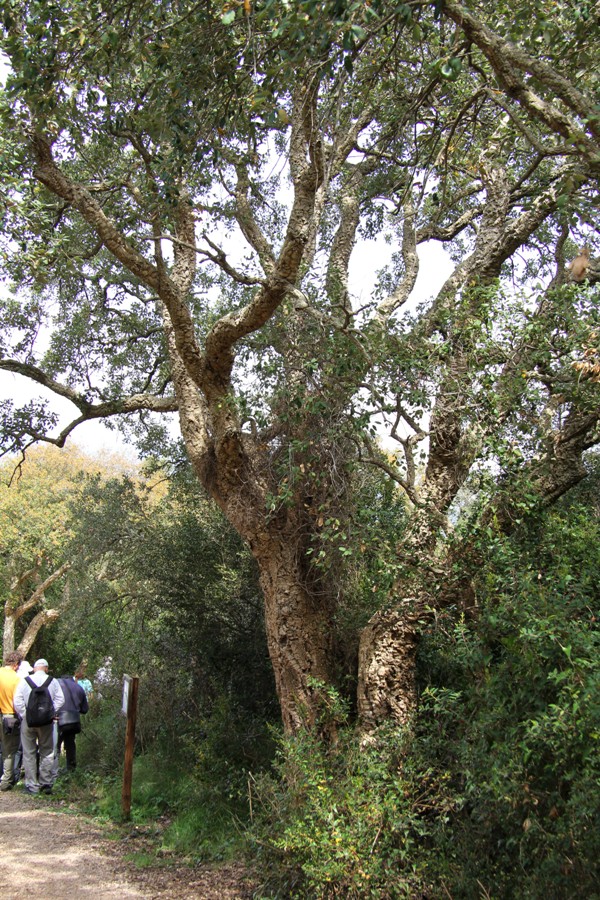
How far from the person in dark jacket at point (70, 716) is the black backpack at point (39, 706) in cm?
62

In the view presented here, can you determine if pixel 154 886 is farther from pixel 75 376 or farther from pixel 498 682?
pixel 75 376

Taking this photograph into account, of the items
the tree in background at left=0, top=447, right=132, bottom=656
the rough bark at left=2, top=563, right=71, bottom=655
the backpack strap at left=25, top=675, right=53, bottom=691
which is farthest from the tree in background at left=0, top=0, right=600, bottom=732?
the rough bark at left=2, top=563, right=71, bottom=655

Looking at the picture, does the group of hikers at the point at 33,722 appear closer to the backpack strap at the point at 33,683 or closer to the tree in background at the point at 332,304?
the backpack strap at the point at 33,683

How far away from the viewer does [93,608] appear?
1247 cm

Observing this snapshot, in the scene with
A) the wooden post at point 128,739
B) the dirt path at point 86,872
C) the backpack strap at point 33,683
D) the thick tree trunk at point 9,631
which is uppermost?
the thick tree trunk at point 9,631

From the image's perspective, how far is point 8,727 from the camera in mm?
9859

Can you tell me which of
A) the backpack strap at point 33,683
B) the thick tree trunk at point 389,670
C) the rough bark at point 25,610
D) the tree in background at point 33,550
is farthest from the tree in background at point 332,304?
the rough bark at point 25,610

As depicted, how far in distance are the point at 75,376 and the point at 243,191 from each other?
408 cm

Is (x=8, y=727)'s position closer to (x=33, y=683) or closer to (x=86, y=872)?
(x=33, y=683)

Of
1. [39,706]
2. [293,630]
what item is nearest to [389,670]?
[293,630]

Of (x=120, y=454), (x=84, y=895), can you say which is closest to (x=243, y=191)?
(x=84, y=895)

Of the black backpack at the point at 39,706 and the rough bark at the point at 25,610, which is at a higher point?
the rough bark at the point at 25,610

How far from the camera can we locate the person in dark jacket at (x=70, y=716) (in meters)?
10.3

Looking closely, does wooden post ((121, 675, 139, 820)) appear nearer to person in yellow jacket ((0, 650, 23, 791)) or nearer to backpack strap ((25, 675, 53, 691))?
backpack strap ((25, 675, 53, 691))
